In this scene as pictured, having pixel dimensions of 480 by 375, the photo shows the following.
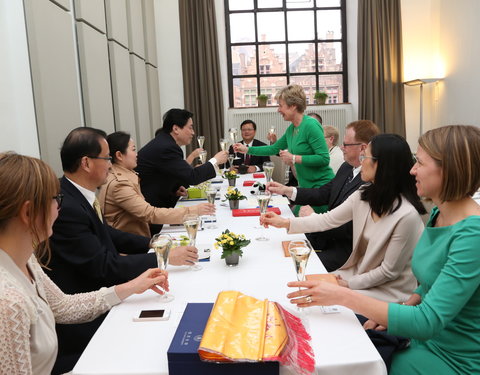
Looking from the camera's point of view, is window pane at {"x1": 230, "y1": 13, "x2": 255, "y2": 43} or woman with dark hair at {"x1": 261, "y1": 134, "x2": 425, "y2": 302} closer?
woman with dark hair at {"x1": 261, "y1": 134, "x2": 425, "y2": 302}

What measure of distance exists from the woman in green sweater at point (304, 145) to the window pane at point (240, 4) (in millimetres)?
4674

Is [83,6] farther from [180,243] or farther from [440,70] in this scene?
[440,70]

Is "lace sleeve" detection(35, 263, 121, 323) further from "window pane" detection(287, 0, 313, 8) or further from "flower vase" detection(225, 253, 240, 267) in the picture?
"window pane" detection(287, 0, 313, 8)

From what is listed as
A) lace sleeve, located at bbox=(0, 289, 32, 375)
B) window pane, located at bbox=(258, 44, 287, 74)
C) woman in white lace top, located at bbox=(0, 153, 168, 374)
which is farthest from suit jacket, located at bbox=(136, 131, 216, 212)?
window pane, located at bbox=(258, 44, 287, 74)

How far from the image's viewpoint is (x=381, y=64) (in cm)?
769

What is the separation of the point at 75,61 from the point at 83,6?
0.59 m

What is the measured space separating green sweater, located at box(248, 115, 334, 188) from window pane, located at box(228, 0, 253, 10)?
478cm

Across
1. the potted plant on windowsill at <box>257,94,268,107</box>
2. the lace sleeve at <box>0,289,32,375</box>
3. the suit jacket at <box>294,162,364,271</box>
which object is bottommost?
the suit jacket at <box>294,162,364,271</box>

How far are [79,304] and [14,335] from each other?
569 mm

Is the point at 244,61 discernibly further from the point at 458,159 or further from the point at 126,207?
the point at 458,159

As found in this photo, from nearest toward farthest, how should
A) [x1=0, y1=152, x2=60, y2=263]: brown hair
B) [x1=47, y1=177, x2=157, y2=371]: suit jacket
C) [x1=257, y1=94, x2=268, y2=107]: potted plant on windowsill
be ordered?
[x1=0, y1=152, x2=60, y2=263]: brown hair, [x1=47, y1=177, x2=157, y2=371]: suit jacket, [x1=257, y1=94, x2=268, y2=107]: potted plant on windowsill

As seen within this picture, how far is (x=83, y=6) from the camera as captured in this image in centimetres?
397

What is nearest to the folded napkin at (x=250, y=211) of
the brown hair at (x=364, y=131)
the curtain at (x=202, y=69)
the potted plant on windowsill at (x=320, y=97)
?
the brown hair at (x=364, y=131)

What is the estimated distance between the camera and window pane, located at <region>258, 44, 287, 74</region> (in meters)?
8.22
